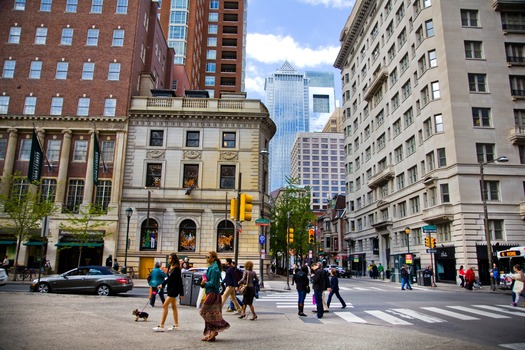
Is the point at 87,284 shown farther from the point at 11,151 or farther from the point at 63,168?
the point at 11,151

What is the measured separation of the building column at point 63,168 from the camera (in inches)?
1415

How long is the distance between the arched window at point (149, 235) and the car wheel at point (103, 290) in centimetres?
1565

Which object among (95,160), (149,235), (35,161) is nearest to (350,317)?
(149,235)

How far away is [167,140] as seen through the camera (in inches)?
1463

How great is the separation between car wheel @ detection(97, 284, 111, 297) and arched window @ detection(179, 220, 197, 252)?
51.5 feet

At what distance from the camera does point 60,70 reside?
39250 mm

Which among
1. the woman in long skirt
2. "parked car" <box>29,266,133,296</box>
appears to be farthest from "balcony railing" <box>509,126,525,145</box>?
the woman in long skirt

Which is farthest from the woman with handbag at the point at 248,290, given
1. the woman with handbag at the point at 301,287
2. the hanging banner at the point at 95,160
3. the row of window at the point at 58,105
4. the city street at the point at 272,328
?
the row of window at the point at 58,105

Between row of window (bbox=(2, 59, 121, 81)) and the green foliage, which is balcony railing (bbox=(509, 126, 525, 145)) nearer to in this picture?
the green foliage

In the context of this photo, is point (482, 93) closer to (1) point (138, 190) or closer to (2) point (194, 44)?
(1) point (138, 190)

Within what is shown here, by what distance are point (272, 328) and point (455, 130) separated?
100 ft

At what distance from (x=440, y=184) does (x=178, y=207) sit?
77.6 ft

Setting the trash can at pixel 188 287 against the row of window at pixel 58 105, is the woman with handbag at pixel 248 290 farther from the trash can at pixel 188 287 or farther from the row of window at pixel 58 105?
the row of window at pixel 58 105

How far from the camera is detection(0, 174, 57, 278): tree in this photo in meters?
30.5
